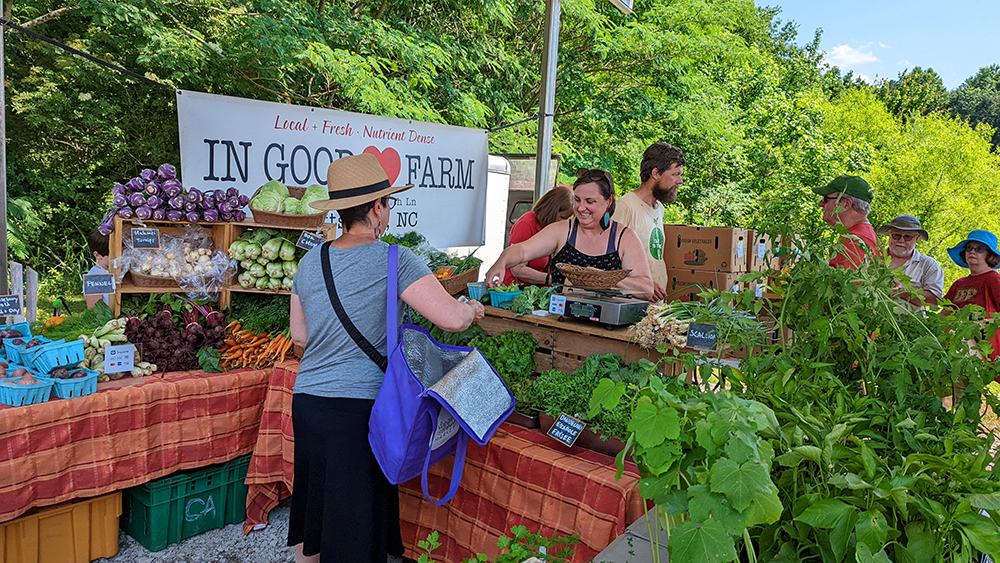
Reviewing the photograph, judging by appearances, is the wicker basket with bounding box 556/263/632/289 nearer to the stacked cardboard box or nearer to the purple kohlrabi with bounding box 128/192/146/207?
the stacked cardboard box

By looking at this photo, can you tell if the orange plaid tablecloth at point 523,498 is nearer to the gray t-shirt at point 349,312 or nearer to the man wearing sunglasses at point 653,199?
the gray t-shirt at point 349,312

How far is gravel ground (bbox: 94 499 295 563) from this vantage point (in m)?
3.30

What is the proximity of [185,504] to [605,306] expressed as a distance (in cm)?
249

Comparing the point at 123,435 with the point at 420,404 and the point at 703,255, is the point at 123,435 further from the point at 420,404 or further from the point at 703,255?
the point at 703,255

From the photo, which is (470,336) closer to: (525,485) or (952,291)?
(525,485)

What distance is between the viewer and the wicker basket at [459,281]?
364 cm

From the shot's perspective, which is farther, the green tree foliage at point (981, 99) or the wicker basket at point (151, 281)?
the green tree foliage at point (981, 99)

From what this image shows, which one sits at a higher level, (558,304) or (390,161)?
(390,161)

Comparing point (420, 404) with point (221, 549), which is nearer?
point (420, 404)

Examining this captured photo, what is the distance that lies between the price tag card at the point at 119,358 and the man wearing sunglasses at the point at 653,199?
9.60 ft

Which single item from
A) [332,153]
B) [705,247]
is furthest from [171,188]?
[705,247]

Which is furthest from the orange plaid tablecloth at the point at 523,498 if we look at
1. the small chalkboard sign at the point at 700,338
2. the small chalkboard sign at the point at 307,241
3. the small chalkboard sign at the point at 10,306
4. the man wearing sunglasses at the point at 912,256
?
the man wearing sunglasses at the point at 912,256

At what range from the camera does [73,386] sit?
2.96 m

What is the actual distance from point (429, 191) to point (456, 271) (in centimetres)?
172
